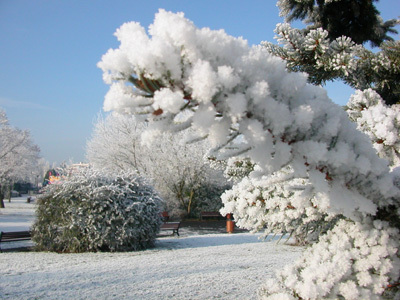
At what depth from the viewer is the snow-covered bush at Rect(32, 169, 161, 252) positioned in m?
9.12

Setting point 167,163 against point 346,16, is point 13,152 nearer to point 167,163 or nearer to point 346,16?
point 167,163

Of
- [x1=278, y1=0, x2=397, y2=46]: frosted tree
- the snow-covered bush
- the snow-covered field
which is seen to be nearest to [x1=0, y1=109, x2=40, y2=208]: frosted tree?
the snow-covered bush

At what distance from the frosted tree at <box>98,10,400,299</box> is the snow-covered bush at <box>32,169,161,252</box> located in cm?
869

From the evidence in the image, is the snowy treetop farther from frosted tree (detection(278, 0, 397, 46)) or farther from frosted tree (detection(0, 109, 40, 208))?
frosted tree (detection(0, 109, 40, 208))

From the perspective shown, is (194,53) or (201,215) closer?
(194,53)

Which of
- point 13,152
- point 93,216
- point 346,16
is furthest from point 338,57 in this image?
point 13,152

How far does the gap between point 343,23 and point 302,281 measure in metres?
6.49

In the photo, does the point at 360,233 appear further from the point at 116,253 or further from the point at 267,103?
the point at 116,253

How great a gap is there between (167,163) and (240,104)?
71.2 feet

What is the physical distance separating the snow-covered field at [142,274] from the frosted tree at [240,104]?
4.38m

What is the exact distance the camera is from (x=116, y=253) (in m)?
8.99

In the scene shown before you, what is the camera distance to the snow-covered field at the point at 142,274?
5215 millimetres

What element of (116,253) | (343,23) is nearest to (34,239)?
(116,253)

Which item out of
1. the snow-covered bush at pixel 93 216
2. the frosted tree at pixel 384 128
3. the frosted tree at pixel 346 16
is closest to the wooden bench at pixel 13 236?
the snow-covered bush at pixel 93 216
